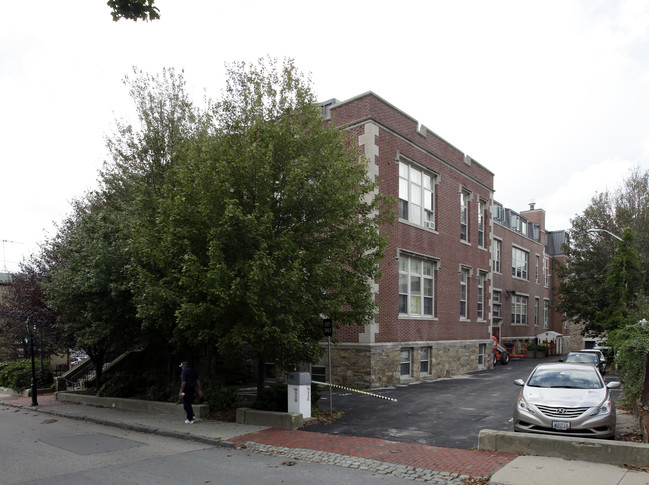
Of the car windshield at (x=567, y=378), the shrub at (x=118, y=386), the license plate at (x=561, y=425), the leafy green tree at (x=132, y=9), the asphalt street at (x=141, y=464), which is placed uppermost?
the leafy green tree at (x=132, y=9)

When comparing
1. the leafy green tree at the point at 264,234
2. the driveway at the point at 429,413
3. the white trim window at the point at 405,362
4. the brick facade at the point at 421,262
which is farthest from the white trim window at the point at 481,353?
the leafy green tree at the point at 264,234

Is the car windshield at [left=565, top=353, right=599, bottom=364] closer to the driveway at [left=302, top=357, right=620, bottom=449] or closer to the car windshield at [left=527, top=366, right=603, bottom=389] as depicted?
the driveway at [left=302, top=357, right=620, bottom=449]

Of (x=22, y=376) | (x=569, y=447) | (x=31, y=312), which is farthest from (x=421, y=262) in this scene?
(x=22, y=376)

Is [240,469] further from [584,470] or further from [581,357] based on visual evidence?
[581,357]

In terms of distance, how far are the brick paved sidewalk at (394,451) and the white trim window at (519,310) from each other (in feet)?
112

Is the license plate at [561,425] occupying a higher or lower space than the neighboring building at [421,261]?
lower

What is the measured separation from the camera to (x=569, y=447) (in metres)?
7.98

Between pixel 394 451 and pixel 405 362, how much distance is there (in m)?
11.7

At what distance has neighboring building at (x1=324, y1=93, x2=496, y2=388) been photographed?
19.0 meters

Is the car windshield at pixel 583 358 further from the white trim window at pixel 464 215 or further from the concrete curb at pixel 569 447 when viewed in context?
the concrete curb at pixel 569 447

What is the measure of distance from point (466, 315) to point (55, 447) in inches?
795

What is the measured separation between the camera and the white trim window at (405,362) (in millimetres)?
20469

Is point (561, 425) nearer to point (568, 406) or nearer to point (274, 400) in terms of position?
point (568, 406)

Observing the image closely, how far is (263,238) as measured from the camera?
38.8ft
